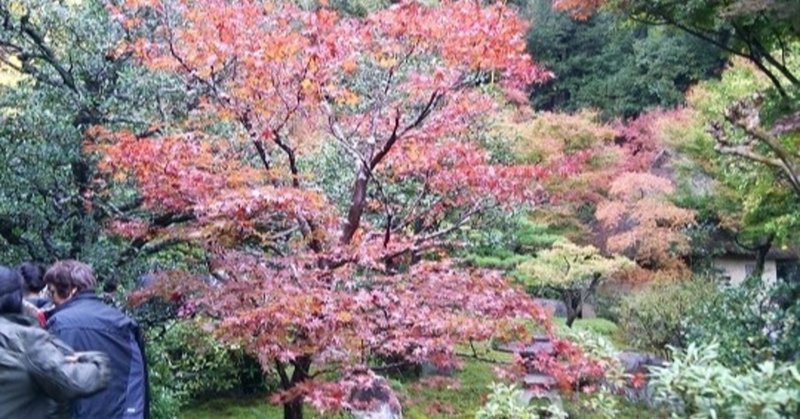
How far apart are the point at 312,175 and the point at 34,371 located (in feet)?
11.3

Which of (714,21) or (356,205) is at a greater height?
(714,21)

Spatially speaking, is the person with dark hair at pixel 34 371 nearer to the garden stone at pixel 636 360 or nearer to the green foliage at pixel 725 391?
the green foliage at pixel 725 391

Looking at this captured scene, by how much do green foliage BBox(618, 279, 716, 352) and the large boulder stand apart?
492cm

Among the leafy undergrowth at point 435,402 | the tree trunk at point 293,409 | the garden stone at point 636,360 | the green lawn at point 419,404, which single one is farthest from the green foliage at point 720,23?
the garden stone at point 636,360

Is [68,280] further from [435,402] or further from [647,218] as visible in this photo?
[647,218]

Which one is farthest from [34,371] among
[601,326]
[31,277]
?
[601,326]

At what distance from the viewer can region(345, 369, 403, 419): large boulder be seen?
156 inches

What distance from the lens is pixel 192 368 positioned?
658 centimetres

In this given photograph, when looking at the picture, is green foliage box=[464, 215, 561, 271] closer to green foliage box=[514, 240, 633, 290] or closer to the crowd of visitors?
green foliage box=[514, 240, 633, 290]

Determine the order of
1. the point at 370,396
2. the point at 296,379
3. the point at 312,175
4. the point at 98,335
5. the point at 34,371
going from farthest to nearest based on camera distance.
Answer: the point at 312,175 < the point at 370,396 < the point at 296,379 < the point at 98,335 < the point at 34,371

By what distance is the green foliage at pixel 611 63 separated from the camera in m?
17.1

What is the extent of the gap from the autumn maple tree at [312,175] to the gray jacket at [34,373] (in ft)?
5.21

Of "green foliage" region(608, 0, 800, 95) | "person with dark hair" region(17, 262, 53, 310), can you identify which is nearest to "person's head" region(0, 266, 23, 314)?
"person with dark hair" region(17, 262, 53, 310)

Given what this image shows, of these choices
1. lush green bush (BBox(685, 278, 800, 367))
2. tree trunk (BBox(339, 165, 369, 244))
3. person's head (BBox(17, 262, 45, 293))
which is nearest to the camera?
person's head (BBox(17, 262, 45, 293))
